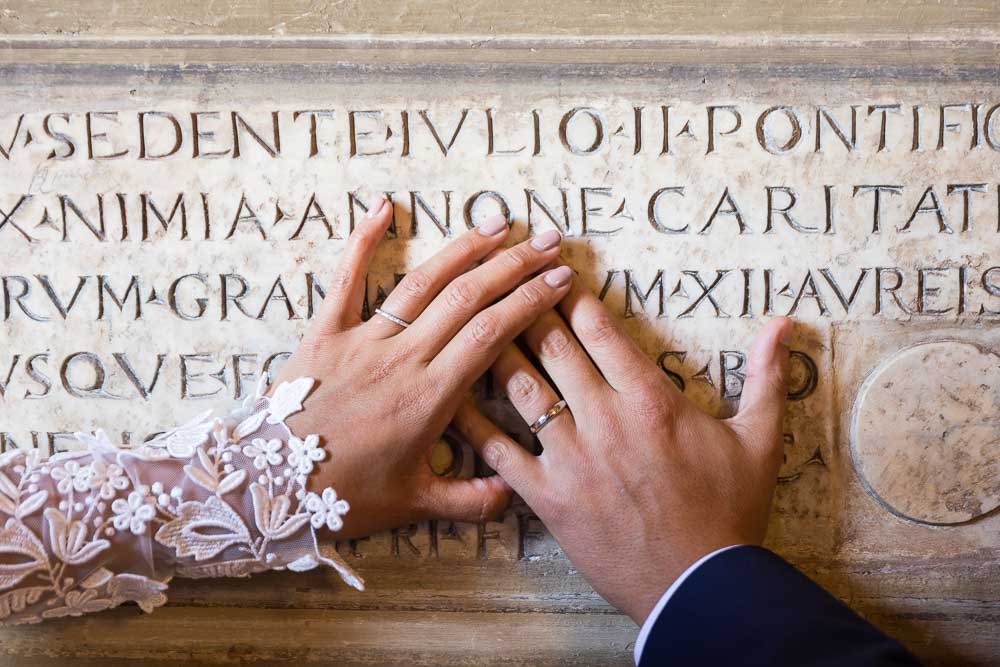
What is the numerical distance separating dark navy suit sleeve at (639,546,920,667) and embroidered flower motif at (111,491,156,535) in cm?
91

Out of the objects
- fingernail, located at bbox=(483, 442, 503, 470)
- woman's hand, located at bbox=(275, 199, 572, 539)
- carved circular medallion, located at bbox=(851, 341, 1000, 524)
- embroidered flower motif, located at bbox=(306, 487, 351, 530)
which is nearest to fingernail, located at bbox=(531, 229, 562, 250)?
woman's hand, located at bbox=(275, 199, 572, 539)

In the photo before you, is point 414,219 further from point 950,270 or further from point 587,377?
point 950,270

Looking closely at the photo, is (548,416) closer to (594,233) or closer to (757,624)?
(594,233)

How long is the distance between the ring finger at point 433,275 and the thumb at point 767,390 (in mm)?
574

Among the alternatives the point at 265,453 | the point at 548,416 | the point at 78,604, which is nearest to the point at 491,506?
the point at 548,416

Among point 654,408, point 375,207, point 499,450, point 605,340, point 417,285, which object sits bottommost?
point 499,450

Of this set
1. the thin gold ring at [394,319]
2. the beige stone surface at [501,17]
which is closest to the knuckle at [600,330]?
the thin gold ring at [394,319]

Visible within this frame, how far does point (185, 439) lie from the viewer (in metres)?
1.40

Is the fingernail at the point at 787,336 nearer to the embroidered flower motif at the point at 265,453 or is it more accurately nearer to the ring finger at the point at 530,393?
the ring finger at the point at 530,393

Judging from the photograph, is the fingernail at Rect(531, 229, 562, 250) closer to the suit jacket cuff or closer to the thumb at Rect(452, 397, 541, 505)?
the thumb at Rect(452, 397, 541, 505)

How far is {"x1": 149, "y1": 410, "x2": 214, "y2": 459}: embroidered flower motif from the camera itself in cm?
139

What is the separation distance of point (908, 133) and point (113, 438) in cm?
177

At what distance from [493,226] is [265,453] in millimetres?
615

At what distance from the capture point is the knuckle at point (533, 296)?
1421 millimetres
